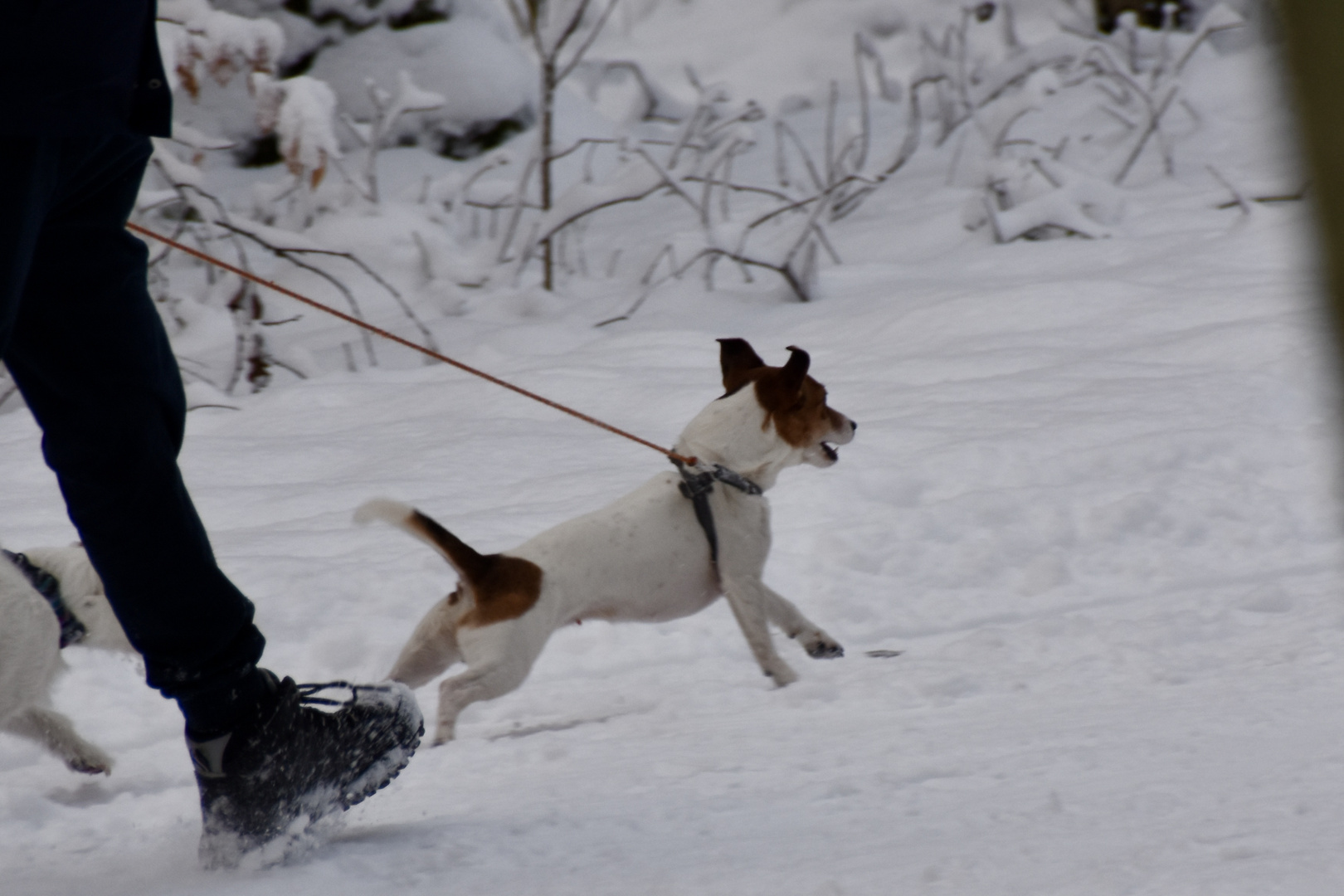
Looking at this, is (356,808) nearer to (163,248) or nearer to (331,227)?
(163,248)

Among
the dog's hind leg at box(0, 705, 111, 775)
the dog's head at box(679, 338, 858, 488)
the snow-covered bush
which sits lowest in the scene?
the snow-covered bush

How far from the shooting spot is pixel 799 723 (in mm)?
2607

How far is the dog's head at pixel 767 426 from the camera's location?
3.19 m

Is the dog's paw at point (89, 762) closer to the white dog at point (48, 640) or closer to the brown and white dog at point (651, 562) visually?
the white dog at point (48, 640)

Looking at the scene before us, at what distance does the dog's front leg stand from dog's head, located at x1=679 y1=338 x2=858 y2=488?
29 cm

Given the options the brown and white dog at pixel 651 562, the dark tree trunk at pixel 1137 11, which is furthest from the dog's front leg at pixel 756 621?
the dark tree trunk at pixel 1137 11

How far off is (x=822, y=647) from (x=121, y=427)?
1.92 metres

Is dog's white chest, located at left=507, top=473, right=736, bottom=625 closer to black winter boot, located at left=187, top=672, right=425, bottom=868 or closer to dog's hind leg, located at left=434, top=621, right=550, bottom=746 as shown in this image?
dog's hind leg, located at left=434, top=621, right=550, bottom=746

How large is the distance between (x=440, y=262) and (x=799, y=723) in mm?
5539

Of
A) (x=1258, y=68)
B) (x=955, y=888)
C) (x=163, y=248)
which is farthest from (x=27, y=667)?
(x=163, y=248)

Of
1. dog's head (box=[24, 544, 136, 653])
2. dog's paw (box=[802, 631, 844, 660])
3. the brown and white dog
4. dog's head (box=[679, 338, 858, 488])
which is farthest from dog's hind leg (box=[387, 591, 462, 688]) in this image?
dog's paw (box=[802, 631, 844, 660])

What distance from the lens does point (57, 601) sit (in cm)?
264

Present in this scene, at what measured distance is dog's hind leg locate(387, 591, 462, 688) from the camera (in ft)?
9.54

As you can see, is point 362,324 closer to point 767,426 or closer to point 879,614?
point 767,426
